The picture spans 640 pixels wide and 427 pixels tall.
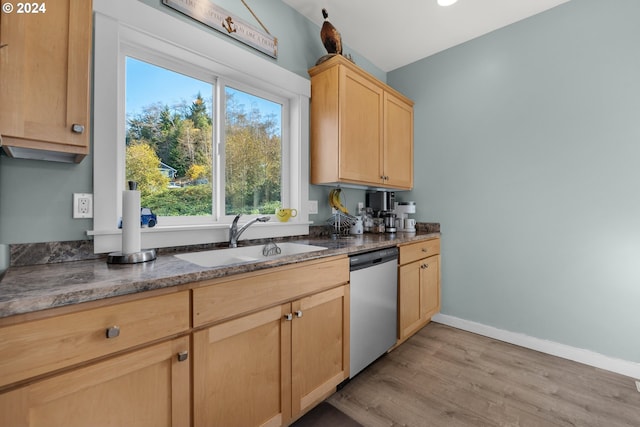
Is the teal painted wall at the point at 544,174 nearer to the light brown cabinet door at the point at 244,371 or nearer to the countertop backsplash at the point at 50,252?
the light brown cabinet door at the point at 244,371

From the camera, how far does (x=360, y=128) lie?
234cm

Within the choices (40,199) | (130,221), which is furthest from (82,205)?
(130,221)

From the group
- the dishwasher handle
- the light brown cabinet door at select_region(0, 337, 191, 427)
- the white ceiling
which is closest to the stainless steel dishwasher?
the dishwasher handle

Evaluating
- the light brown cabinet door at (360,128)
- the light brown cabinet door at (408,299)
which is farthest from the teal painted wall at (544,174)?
the light brown cabinet door at (360,128)

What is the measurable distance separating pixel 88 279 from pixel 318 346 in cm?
110

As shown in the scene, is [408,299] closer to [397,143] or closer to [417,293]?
[417,293]

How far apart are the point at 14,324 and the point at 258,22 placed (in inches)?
83.4

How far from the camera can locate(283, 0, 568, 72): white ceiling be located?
7.20 feet

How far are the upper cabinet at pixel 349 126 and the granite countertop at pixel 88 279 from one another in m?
1.13

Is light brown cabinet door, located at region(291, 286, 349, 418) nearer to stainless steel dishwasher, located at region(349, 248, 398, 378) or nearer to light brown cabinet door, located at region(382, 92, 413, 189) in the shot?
stainless steel dishwasher, located at region(349, 248, 398, 378)

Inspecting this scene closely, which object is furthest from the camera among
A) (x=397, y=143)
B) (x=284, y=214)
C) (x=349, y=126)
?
(x=397, y=143)

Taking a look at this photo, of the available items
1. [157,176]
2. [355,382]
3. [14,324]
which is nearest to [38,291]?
[14,324]

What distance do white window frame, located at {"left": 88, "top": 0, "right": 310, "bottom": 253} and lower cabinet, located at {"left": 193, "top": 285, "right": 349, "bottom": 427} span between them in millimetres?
698

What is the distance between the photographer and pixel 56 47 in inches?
37.9
